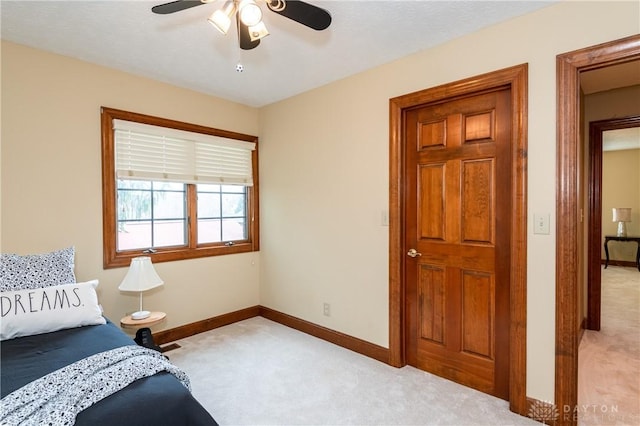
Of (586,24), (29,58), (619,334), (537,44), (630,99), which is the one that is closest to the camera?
(586,24)

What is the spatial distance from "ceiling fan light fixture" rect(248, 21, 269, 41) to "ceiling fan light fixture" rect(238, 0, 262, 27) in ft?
0.23

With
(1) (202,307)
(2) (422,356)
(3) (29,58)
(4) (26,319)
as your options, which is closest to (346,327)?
(2) (422,356)

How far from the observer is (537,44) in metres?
2.12

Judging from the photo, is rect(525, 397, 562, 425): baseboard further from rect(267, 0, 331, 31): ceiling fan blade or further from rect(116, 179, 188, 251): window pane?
rect(116, 179, 188, 251): window pane

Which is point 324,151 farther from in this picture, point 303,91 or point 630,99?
point 630,99

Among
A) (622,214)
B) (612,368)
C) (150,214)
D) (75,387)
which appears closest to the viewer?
(75,387)

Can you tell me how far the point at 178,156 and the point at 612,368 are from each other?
4.34 meters

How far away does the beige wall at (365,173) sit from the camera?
2.08m

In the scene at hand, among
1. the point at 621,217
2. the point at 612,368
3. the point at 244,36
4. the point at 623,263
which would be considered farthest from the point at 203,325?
the point at 623,263

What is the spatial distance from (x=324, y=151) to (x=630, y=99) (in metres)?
3.00

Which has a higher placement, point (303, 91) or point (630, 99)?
point (303, 91)

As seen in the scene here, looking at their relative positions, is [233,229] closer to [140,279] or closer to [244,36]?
[140,279]

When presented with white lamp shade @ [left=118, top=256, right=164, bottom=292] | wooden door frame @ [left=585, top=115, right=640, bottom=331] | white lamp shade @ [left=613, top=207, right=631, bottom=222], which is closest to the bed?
white lamp shade @ [left=118, top=256, right=164, bottom=292]

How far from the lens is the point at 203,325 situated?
362 cm
